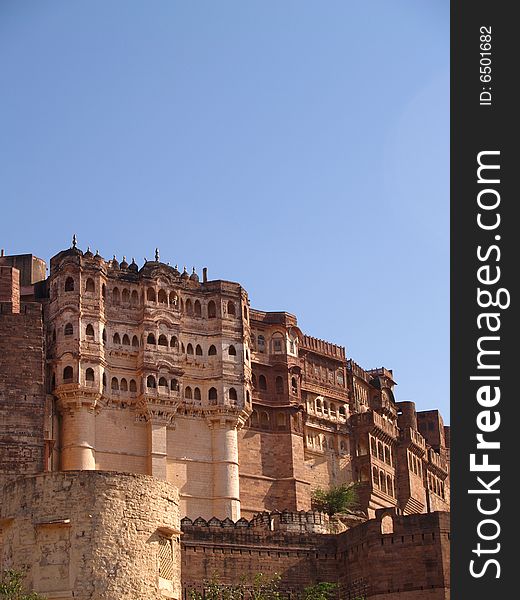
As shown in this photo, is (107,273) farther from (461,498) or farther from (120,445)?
(461,498)

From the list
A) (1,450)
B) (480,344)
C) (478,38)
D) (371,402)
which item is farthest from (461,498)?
(371,402)

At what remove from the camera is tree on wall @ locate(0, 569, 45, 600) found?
29.9 m

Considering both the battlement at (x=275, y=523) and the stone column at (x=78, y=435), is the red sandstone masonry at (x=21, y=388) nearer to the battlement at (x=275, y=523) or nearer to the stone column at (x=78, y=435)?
the stone column at (x=78, y=435)

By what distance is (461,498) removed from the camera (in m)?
21.0

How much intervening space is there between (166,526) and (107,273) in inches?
1386

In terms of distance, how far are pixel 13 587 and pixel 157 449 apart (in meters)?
33.6

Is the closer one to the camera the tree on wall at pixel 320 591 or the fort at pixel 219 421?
the tree on wall at pixel 320 591

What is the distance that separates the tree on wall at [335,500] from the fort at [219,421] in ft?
1.93

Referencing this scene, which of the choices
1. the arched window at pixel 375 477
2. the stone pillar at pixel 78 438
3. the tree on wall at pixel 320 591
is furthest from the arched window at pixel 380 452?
the tree on wall at pixel 320 591

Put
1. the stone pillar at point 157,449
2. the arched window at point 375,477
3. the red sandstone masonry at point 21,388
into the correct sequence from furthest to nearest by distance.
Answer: the arched window at point 375,477
the stone pillar at point 157,449
the red sandstone masonry at point 21,388

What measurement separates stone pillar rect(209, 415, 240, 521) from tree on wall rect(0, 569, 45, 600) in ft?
111

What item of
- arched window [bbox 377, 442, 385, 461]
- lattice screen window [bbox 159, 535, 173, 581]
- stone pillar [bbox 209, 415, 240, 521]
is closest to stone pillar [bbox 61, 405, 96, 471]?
stone pillar [bbox 209, 415, 240, 521]

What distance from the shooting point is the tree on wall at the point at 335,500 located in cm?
6756

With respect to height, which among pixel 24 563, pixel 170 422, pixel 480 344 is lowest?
pixel 24 563
